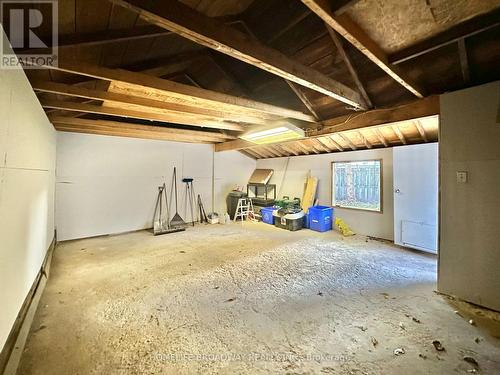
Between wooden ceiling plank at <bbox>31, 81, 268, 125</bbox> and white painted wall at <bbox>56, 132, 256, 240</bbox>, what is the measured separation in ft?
8.43

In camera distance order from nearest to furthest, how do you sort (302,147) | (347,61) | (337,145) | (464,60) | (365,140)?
(464,60) < (347,61) < (365,140) < (337,145) < (302,147)

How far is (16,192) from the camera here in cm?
192

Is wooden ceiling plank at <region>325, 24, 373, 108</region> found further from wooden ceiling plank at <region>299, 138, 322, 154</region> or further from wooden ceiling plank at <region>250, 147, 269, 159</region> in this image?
wooden ceiling plank at <region>250, 147, 269, 159</region>

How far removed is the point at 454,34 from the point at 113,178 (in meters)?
6.29

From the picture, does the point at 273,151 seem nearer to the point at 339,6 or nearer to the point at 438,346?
the point at 339,6

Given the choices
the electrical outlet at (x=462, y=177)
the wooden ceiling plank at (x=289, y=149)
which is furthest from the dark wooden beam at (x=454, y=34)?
the wooden ceiling plank at (x=289, y=149)

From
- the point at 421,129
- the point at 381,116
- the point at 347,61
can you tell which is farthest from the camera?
the point at 421,129

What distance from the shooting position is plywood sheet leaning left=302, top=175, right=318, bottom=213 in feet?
21.0

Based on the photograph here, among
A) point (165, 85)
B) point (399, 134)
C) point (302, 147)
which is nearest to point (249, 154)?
point (302, 147)

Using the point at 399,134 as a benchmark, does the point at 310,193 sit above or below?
below

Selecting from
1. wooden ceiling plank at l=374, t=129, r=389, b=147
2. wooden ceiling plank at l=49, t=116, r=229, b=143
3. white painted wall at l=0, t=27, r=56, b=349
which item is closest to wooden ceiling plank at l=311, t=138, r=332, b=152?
wooden ceiling plank at l=374, t=129, r=389, b=147

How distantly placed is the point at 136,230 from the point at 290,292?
4604 mm

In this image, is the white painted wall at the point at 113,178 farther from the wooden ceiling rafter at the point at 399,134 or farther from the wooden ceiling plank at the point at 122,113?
the wooden ceiling rafter at the point at 399,134

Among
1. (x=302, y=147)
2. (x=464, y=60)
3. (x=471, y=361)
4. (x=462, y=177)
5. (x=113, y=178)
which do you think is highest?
(x=464, y=60)
